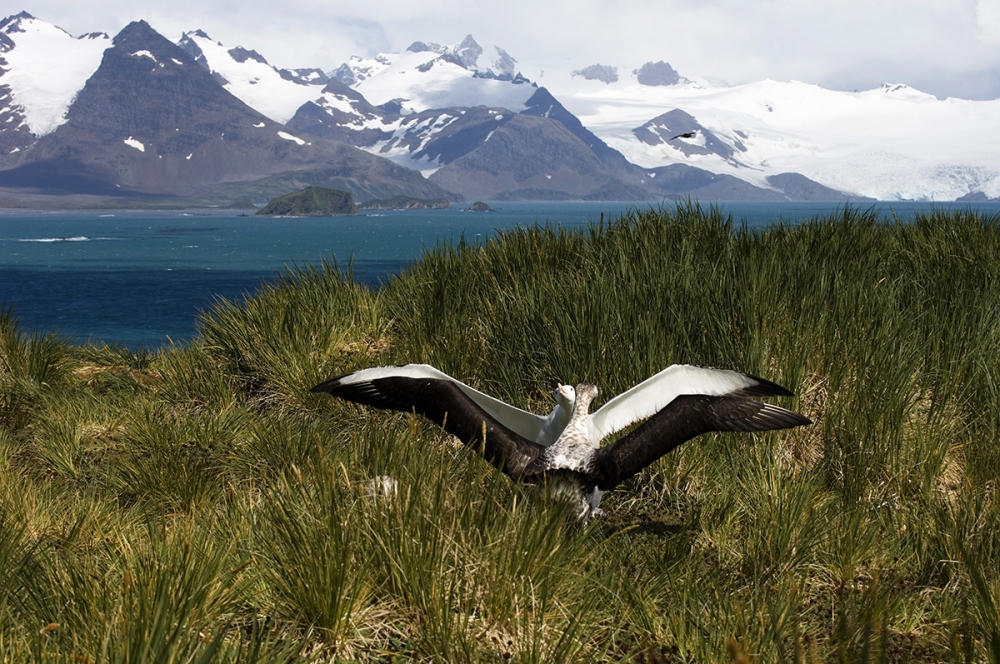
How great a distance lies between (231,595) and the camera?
3.28 m

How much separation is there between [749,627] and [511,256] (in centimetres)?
599

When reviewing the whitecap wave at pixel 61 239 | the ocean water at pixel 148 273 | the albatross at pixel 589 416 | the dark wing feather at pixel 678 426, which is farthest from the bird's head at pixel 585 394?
the whitecap wave at pixel 61 239

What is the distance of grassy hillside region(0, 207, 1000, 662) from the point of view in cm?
321

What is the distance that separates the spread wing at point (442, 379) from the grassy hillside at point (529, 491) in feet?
1.05

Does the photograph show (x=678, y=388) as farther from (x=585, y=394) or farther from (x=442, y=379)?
(x=442, y=379)


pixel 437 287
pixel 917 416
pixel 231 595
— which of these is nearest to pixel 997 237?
pixel 917 416

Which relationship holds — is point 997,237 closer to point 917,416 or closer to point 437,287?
point 917,416

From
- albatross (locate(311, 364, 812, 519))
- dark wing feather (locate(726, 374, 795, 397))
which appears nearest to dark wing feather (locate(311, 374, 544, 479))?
albatross (locate(311, 364, 812, 519))

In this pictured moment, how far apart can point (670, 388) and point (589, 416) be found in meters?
0.48

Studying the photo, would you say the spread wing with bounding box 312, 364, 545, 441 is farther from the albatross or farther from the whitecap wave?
the whitecap wave

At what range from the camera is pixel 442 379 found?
490 cm

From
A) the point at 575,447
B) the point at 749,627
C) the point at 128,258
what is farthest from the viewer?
the point at 128,258

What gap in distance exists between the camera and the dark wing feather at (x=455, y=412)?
477 centimetres

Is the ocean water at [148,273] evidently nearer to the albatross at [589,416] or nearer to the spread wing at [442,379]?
the spread wing at [442,379]
